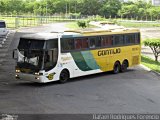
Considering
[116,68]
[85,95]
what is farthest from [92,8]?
[85,95]

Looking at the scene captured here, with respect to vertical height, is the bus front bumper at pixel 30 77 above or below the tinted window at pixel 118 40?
below

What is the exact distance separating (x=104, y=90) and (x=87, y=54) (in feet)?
14.6

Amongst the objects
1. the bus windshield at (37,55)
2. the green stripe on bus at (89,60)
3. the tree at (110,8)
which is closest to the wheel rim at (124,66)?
the green stripe on bus at (89,60)

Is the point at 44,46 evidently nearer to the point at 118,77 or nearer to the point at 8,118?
the point at 118,77

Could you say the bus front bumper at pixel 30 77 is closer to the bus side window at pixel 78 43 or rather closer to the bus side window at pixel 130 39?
the bus side window at pixel 78 43

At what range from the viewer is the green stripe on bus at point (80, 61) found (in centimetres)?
2260

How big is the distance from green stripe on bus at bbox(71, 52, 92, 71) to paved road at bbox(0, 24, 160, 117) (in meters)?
0.60

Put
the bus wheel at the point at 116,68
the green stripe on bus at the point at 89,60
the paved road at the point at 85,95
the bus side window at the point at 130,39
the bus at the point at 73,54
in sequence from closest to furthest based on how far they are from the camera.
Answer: the paved road at the point at 85,95 → the bus at the point at 73,54 → the green stripe on bus at the point at 89,60 → the bus wheel at the point at 116,68 → the bus side window at the point at 130,39

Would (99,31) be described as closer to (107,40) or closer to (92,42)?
(107,40)

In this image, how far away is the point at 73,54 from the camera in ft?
73.8

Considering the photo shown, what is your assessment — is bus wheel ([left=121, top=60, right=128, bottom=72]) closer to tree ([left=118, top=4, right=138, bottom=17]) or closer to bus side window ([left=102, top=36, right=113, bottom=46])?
bus side window ([left=102, top=36, right=113, bottom=46])

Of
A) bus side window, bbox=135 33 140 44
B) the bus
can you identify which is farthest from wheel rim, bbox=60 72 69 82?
bus side window, bbox=135 33 140 44

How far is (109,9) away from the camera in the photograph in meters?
150

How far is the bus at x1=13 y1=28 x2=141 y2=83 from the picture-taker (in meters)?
20.6
